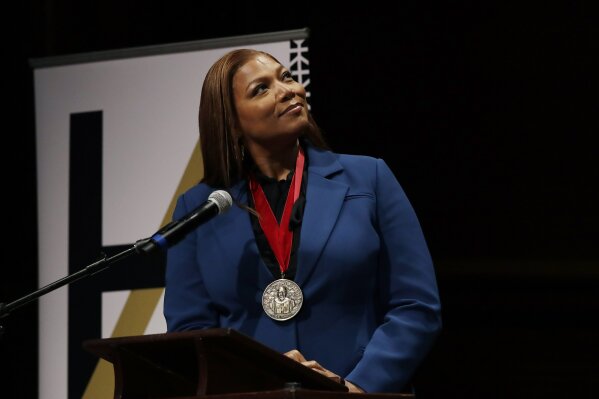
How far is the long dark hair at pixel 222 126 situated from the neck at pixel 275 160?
0.05 meters

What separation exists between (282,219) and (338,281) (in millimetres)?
223

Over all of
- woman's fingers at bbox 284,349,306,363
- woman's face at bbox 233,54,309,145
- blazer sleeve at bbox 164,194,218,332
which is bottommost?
woman's fingers at bbox 284,349,306,363

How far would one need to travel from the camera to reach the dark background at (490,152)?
11.7 ft

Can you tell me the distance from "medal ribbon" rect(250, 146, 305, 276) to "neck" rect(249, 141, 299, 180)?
1.1 inches

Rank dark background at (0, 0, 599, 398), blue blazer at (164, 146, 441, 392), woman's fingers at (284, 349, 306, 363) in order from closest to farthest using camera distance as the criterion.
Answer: woman's fingers at (284, 349, 306, 363) < blue blazer at (164, 146, 441, 392) < dark background at (0, 0, 599, 398)

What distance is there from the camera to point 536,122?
142 inches

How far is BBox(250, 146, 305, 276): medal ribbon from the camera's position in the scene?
7.87 feet

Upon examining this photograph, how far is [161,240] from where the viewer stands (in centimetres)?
206

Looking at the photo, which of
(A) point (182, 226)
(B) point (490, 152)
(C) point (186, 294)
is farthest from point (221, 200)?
(B) point (490, 152)

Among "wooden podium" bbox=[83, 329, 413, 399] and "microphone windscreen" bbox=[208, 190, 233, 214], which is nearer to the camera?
"wooden podium" bbox=[83, 329, 413, 399]

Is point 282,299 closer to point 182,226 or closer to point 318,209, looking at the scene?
point 318,209

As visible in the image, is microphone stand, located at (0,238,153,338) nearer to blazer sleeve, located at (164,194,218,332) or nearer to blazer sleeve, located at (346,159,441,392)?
blazer sleeve, located at (164,194,218,332)

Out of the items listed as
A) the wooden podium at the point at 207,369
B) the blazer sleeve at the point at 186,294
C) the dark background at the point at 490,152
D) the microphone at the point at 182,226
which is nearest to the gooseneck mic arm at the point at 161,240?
the microphone at the point at 182,226

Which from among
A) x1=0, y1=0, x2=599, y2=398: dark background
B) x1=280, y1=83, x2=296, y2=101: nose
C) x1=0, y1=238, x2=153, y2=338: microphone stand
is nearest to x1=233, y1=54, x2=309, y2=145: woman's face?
x1=280, y1=83, x2=296, y2=101: nose
